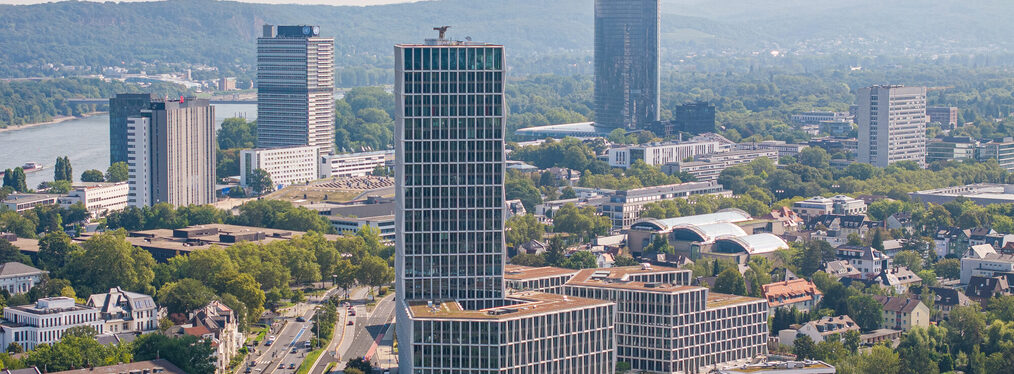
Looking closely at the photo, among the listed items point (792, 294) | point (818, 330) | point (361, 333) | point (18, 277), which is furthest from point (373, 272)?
point (818, 330)

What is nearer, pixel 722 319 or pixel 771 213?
pixel 722 319

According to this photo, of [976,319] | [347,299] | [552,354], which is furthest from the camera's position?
[347,299]

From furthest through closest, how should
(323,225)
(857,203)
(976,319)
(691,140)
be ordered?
1. (691,140)
2. (857,203)
3. (323,225)
4. (976,319)

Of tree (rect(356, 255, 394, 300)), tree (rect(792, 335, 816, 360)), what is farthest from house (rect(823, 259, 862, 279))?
tree (rect(356, 255, 394, 300))

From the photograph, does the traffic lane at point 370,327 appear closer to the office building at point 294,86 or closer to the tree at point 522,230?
the tree at point 522,230

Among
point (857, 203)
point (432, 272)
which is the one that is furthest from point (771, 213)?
point (432, 272)

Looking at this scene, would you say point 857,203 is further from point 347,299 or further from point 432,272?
point 432,272

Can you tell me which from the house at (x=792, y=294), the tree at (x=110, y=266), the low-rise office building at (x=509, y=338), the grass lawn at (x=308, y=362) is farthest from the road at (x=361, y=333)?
the house at (x=792, y=294)

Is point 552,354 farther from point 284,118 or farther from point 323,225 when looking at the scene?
point 284,118
